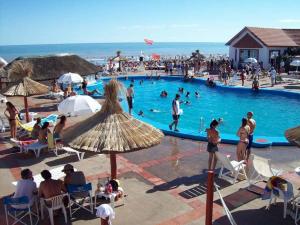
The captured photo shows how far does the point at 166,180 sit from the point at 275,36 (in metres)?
32.2

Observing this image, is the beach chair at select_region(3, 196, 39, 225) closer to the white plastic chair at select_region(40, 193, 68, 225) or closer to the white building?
the white plastic chair at select_region(40, 193, 68, 225)

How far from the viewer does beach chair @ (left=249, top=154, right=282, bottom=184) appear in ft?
26.0

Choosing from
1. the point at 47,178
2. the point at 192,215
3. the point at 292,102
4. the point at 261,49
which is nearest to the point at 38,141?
the point at 47,178

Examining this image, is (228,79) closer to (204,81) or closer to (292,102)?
(204,81)

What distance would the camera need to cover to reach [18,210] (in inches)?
264

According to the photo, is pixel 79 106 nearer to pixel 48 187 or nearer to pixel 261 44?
pixel 48 187

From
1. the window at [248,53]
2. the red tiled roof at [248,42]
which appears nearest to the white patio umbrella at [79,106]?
the red tiled roof at [248,42]

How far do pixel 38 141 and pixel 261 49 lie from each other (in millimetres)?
29299

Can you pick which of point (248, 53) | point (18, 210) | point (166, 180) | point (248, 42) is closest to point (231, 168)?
point (166, 180)

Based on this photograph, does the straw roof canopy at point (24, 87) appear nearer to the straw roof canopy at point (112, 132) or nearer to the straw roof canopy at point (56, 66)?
the straw roof canopy at point (112, 132)

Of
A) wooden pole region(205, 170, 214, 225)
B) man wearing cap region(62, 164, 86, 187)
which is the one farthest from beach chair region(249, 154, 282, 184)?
man wearing cap region(62, 164, 86, 187)

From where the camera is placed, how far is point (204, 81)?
29.5m

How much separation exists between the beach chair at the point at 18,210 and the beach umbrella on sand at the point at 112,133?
54.8 inches

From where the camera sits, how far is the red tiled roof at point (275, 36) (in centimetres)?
3459
